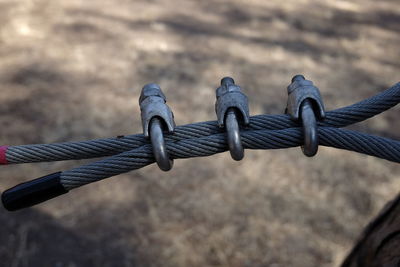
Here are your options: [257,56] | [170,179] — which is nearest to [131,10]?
[257,56]

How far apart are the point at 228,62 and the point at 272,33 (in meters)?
0.84

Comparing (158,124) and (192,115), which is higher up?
(192,115)

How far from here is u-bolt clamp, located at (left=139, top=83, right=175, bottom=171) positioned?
40.5 inches

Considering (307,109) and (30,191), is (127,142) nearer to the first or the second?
(30,191)

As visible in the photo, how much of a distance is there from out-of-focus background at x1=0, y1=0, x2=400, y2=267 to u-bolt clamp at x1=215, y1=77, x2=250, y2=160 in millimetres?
1503

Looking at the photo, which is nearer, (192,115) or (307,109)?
(307,109)

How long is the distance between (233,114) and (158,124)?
19cm

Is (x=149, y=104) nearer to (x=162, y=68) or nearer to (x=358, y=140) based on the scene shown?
(x=358, y=140)

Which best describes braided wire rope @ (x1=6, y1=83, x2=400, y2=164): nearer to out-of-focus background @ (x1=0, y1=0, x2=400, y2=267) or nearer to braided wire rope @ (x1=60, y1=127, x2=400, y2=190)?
braided wire rope @ (x1=60, y1=127, x2=400, y2=190)

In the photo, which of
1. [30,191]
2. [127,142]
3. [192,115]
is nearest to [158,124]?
[127,142]

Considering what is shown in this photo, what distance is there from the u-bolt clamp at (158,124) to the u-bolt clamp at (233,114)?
130mm

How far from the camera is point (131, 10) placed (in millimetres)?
4867

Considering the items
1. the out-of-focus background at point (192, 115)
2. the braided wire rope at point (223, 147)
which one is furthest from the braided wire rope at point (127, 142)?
the out-of-focus background at point (192, 115)

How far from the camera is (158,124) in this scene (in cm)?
106
